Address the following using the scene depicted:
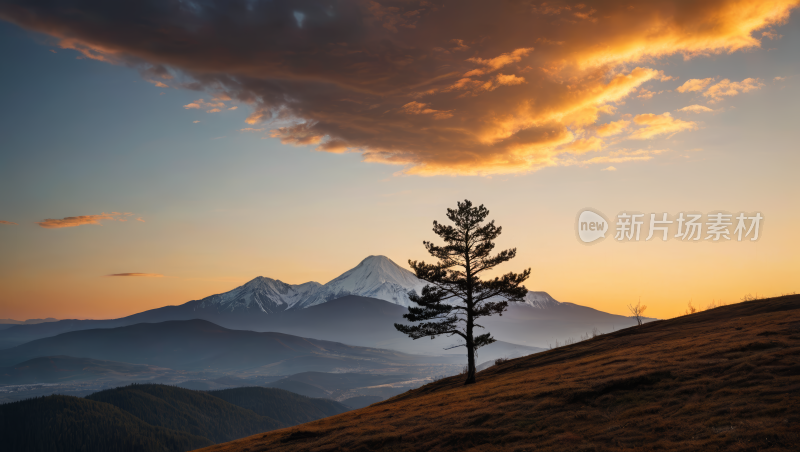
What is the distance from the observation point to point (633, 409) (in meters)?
23.7

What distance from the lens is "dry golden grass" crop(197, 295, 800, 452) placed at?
→ 1944 cm

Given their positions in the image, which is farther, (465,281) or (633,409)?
(465,281)

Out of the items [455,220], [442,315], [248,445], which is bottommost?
[248,445]

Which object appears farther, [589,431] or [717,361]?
[717,361]

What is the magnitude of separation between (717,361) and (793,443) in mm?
13002

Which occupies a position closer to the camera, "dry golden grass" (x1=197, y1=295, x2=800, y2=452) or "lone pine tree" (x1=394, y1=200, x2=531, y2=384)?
"dry golden grass" (x1=197, y1=295, x2=800, y2=452)

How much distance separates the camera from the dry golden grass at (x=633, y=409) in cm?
1944

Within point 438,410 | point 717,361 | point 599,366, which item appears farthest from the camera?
point 599,366

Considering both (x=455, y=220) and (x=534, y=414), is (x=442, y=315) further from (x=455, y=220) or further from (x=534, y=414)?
(x=534, y=414)

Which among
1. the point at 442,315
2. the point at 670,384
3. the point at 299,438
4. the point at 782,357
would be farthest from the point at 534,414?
the point at 442,315

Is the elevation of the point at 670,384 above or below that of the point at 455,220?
below

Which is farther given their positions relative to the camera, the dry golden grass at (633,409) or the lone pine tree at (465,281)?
the lone pine tree at (465,281)

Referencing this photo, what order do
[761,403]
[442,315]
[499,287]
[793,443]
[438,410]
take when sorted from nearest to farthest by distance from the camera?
[793,443] < [761,403] < [438,410] < [499,287] < [442,315]

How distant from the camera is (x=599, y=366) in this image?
3569 centimetres
